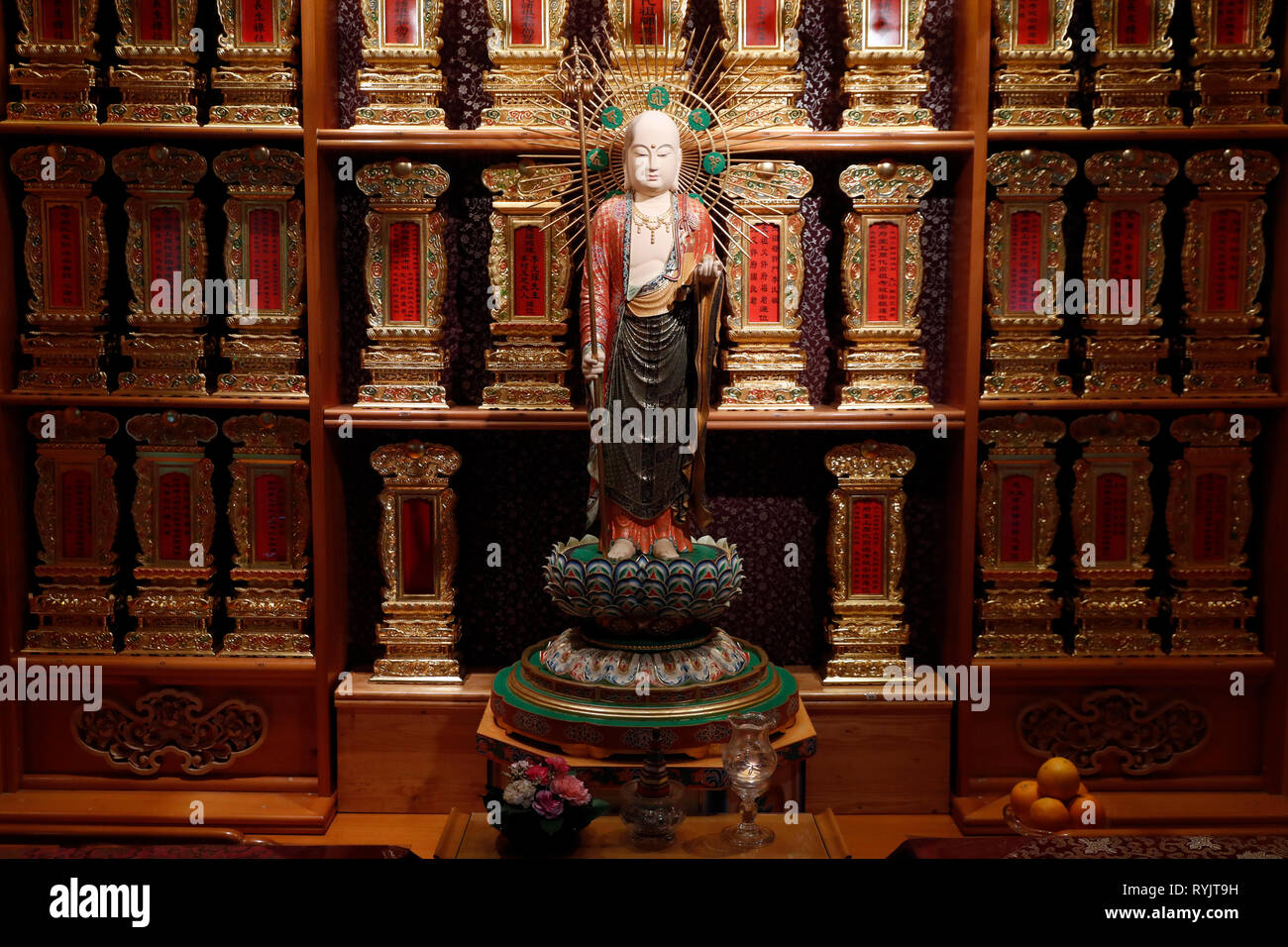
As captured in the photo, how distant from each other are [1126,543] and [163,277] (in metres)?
2.91

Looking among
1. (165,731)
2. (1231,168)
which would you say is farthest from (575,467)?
(1231,168)

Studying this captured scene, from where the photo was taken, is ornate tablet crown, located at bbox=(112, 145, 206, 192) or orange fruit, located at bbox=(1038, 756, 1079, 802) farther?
ornate tablet crown, located at bbox=(112, 145, 206, 192)

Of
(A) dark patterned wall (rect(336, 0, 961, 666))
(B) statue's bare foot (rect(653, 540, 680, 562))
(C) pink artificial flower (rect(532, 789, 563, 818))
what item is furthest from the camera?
(A) dark patterned wall (rect(336, 0, 961, 666))

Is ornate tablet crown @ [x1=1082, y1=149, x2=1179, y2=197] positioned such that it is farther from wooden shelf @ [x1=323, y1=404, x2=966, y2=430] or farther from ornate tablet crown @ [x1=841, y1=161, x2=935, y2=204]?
wooden shelf @ [x1=323, y1=404, x2=966, y2=430]

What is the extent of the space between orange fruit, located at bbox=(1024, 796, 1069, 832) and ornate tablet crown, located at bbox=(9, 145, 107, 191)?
312 centimetres

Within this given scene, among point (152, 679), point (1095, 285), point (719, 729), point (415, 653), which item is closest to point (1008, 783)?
point (719, 729)

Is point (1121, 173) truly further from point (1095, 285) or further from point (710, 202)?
point (710, 202)

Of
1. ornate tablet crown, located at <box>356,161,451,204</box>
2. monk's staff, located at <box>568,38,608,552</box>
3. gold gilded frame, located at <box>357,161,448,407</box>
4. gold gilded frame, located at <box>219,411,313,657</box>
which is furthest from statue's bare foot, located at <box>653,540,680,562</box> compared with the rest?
ornate tablet crown, located at <box>356,161,451,204</box>

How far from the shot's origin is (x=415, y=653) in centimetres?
357

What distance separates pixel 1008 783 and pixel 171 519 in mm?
2560

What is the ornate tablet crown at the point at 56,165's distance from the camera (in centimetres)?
340

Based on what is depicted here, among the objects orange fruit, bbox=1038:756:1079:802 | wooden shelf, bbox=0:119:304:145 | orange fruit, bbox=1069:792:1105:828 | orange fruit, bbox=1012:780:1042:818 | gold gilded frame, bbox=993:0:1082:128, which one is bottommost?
orange fruit, bbox=1069:792:1105:828

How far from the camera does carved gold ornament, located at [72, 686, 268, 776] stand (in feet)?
11.5

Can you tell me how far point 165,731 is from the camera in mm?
3523
